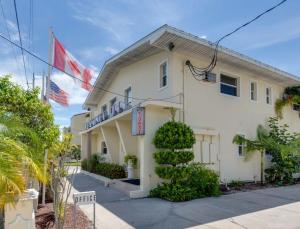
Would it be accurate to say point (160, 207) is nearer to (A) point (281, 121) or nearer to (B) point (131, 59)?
(B) point (131, 59)

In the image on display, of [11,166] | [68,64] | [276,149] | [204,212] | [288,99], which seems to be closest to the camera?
[11,166]

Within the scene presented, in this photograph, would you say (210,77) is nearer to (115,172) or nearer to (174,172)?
(174,172)

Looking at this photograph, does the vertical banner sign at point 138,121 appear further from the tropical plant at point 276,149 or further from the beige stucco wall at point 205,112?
the tropical plant at point 276,149

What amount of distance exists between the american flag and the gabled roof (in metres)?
3.76

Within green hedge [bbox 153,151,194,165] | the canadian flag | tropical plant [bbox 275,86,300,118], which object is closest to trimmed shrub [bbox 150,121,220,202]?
green hedge [bbox 153,151,194,165]

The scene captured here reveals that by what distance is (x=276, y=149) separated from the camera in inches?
614

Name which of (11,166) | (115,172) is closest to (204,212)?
(11,166)

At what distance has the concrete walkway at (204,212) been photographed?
7832 mm

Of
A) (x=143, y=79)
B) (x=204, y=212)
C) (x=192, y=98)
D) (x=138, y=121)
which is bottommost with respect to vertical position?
(x=204, y=212)

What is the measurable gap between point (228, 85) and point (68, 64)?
7.98 m

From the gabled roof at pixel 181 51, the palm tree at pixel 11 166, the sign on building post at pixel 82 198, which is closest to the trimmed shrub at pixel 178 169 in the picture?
the gabled roof at pixel 181 51

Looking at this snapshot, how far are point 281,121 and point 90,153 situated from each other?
557 inches

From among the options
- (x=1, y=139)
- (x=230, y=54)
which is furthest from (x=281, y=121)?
(x=1, y=139)

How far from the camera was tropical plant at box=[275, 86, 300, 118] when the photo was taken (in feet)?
59.7
